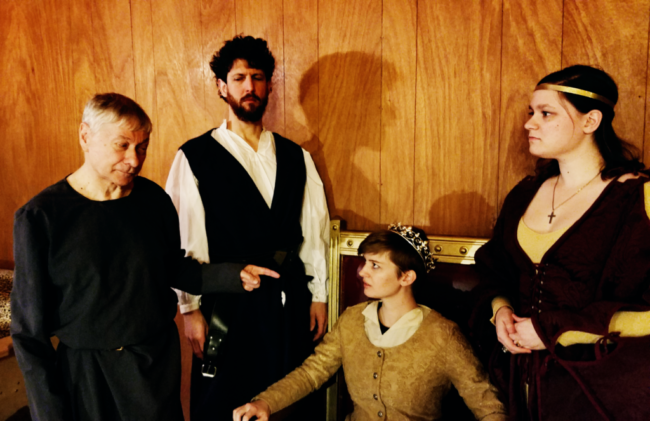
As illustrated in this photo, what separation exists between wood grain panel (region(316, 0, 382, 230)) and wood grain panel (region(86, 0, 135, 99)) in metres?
1.10

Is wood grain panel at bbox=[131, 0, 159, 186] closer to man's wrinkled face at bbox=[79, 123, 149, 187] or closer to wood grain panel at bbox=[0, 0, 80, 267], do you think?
wood grain panel at bbox=[0, 0, 80, 267]

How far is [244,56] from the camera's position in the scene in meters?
1.84

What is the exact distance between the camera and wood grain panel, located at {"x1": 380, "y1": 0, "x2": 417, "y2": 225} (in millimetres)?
1991

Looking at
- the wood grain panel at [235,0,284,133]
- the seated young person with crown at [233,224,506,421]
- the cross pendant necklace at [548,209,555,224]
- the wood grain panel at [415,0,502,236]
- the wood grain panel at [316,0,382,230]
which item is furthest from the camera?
the wood grain panel at [235,0,284,133]

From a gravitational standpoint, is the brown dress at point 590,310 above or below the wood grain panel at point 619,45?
below

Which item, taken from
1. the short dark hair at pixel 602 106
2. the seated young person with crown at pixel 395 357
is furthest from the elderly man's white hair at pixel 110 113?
the short dark hair at pixel 602 106

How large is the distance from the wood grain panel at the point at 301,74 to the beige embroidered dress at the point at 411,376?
0.98m

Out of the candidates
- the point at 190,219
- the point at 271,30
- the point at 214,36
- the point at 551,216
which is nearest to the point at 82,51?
the point at 214,36

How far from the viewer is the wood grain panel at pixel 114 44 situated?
245 cm

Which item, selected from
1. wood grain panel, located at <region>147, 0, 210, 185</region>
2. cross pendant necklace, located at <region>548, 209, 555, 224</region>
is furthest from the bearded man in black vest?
cross pendant necklace, located at <region>548, 209, 555, 224</region>

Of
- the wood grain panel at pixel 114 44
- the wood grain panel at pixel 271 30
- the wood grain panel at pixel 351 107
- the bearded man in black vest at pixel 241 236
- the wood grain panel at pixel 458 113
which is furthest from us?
the wood grain panel at pixel 114 44

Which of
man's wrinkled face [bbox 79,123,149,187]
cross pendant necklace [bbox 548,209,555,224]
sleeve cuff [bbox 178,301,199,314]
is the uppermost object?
man's wrinkled face [bbox 79,123,149,187]

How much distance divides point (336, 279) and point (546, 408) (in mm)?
1014

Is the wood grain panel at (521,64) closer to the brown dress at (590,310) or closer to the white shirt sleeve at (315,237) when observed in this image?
the brown dress at (590,310)
